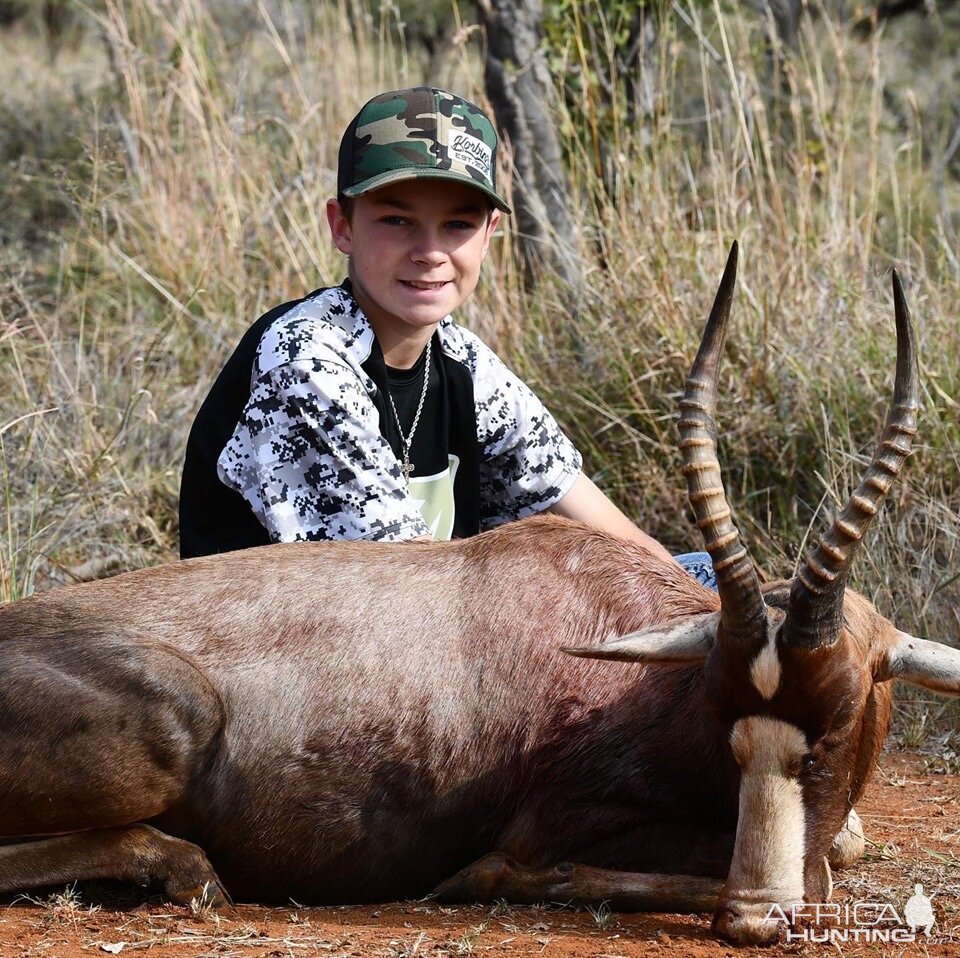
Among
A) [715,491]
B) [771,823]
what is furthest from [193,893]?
[715,491]

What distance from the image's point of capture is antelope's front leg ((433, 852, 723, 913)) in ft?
13.7

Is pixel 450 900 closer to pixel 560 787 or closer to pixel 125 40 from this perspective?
pixel 560 787

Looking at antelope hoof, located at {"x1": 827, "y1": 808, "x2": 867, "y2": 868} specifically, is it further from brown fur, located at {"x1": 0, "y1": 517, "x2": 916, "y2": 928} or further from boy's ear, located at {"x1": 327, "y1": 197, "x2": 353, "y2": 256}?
boy's ear, located at {"x1": 327, "y1": 197, "x2": 353, "y2": 256}

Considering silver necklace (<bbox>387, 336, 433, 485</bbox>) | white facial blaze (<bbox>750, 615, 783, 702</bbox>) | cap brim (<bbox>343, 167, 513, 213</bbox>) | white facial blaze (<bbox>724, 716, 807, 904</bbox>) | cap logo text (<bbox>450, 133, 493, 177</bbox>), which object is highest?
cap logo text (<bbox>450, 133, 493, 177</bbox>)

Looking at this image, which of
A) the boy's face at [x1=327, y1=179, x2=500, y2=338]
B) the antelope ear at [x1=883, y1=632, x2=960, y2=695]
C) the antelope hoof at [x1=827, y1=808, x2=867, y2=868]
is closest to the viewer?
the antelope ear at [x1=883, y1=632, x2=960, y2=695]

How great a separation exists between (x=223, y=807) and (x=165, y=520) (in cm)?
338

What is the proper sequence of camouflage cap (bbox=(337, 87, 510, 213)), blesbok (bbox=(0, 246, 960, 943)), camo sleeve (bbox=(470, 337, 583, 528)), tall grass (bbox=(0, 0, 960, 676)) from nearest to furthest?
blesbok (bbox=(0, 246, 960, 943)) → camouflage cap (bbox=(337, 87, 510, 213)) → camo sleeve (bbox=(470, 337, 583, 528)) → tall grass (bbox=(0, 0, 960, 676))

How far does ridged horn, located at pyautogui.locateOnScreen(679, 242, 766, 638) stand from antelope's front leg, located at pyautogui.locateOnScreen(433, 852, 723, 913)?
2.48 ft

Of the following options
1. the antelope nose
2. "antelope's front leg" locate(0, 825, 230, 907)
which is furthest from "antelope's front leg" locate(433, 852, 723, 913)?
"antelope's front leg" locate(0, 825, 230, 907)

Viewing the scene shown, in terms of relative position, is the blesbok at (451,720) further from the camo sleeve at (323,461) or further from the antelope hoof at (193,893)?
the camo sleeve at (323,461)

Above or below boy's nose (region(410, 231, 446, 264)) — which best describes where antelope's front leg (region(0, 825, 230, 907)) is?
below

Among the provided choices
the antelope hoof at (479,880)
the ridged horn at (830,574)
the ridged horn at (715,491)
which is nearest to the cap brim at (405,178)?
the ridged horn at (715,491)

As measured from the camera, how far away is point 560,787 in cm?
435

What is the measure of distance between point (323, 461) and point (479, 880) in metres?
1.47
